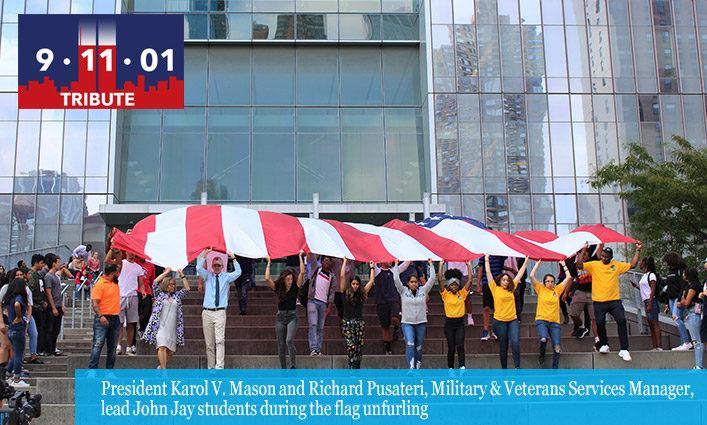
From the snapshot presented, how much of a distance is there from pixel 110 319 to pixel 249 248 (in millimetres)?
2444

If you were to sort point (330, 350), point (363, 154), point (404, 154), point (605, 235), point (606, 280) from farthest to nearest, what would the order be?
point (404, 154) → point (363, 154) → point (605, 235) → point (330, 350) → point (606, 280)

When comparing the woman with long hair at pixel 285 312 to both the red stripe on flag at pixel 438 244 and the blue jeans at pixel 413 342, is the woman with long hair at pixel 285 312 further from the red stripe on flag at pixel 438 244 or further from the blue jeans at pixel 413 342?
the red stripe on flag at pixel 438 244

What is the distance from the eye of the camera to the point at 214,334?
11656 millimetres

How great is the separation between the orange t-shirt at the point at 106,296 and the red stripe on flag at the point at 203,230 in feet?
4.27

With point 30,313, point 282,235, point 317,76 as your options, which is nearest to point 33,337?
point 30,313

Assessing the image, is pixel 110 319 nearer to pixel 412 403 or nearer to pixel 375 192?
pixel 412 403

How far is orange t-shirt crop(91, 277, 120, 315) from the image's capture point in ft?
36.4

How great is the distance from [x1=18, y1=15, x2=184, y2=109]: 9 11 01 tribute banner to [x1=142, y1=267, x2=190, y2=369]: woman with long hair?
1146 centimetres

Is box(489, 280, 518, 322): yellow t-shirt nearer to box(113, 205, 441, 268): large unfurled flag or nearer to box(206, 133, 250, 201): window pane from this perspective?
box(113, 205, 441, 268): large unfurled flag

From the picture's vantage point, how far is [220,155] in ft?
86.9

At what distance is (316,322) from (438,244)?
2.92 meters

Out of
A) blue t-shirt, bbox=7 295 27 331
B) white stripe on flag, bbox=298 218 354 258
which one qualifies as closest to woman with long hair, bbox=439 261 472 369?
white stripe on flag, bbox=298 218 354 258

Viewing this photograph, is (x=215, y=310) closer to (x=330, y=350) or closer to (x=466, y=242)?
(x=330, y=350)

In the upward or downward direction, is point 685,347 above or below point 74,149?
below
